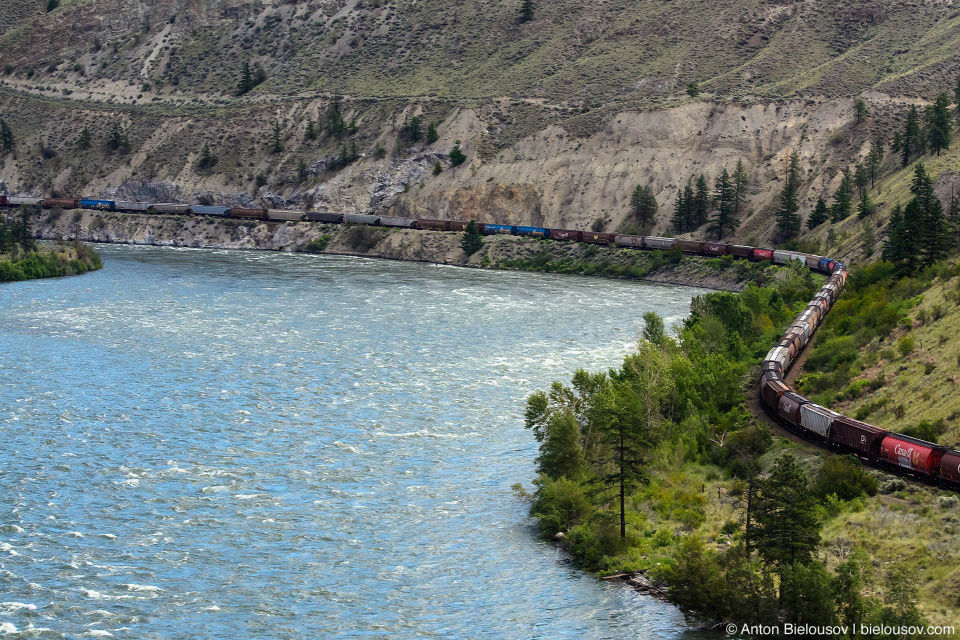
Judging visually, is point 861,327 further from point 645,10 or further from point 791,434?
point 645,10

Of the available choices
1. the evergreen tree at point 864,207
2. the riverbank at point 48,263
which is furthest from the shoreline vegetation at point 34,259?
the evergreen tree at point 864,207

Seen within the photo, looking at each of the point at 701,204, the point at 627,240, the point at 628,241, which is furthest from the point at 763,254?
the point at 627,240

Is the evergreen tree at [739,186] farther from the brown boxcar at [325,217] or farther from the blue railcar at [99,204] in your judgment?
the blue railcar at [99,204]

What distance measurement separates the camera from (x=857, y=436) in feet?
160

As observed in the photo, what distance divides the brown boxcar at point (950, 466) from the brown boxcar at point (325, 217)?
10663cm

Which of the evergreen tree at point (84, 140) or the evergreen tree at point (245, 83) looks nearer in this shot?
the evergreen tree at point (84, 140)

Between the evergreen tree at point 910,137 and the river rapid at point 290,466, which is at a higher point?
the evergreen tree at point 910,137

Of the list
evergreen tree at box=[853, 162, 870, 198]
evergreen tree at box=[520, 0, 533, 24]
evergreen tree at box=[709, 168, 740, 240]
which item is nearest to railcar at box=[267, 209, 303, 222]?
evergreen tree at box=[520, 0, 533, 24]

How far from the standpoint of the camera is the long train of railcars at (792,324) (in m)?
46.1

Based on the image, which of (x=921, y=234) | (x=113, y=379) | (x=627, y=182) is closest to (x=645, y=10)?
(x=627, y=182)

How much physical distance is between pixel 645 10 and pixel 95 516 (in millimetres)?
135086

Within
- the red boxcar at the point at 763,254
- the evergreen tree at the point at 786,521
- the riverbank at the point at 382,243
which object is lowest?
the evergreen tree at the point at 786,521

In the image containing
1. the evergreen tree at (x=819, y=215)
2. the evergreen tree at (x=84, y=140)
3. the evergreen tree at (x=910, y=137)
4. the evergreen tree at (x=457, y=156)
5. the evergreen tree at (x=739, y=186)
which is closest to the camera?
the evergreen tree at (x=910, y=137)

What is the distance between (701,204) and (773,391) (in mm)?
74308
